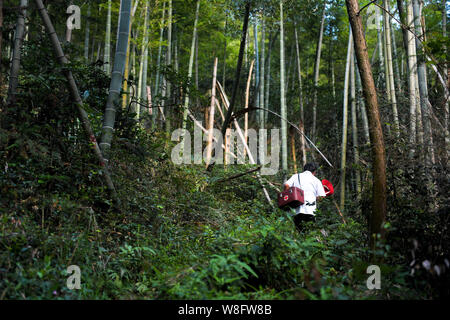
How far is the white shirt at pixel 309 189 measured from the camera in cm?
463

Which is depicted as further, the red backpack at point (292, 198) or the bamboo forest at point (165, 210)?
the red backpack at point (292, 198)

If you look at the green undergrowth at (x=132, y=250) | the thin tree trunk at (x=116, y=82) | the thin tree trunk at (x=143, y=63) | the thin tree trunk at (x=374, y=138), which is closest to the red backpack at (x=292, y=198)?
the green undergrowth at (x=132, y=250)

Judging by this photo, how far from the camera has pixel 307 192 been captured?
4.71 metres

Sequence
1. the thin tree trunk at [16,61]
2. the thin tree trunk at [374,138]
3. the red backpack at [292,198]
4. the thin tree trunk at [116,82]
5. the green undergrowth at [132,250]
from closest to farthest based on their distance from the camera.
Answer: the green undergrowth at [132,250] → the thin tree trunk at [374,138] → the thin tree trunk at [16,61] → the thin tree trunk at [116,82] → the red backpack at [292,198]

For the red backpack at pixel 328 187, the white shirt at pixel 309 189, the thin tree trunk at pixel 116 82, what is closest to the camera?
the thin tree trunk at pixel 116 82

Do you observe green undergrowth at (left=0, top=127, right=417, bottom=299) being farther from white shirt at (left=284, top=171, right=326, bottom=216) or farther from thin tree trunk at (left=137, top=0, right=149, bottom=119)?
thin tree trunk at (left=137, top=0, right=149, bottom=119)

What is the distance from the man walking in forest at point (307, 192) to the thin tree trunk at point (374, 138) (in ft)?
5.07

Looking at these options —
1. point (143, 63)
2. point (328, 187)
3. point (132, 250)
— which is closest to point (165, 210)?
point (132, 250)

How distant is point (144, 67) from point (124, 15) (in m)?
4.19

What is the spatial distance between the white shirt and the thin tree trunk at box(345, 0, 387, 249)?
Result: 1.56 m

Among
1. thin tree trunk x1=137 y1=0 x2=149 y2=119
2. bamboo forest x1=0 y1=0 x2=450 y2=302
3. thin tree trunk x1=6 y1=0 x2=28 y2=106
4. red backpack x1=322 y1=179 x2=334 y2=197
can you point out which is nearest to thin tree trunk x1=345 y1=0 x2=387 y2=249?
bamboo forest x1=0 y1=0 x2=450 y2=302

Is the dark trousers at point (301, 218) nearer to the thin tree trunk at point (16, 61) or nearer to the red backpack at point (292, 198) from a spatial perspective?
the red backpack at point (292, 198)

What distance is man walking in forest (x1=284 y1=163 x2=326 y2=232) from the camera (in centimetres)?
461
